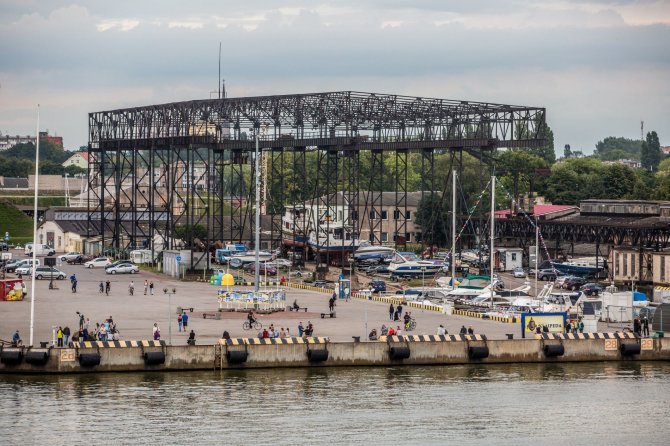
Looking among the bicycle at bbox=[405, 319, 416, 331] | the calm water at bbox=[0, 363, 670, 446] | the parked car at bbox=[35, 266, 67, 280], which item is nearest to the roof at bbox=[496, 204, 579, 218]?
the parked car at bbox=[35, 266, 67, 280]

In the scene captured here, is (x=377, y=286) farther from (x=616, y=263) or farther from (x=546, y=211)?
(x=546, y=211)

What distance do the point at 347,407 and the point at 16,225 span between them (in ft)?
461

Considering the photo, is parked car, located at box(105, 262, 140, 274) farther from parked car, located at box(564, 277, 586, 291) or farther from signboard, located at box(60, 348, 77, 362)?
signboard, located at box(60, 348, 77, 362)

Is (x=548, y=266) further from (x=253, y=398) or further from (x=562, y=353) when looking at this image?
(x=253, y=398)

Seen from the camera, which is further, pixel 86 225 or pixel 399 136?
pixel 86 225

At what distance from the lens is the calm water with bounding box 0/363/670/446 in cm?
5434

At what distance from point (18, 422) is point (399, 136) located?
8987cm

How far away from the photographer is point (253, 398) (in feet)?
200

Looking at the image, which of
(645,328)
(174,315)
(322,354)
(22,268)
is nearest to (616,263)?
(645,328)

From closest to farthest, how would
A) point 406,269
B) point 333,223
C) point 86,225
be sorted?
point 406,269, point 333,223, point 86,225

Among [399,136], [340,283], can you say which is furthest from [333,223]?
[340,283]

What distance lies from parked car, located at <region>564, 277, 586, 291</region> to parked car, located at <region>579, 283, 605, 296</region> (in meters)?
2.38

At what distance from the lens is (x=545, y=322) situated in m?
75.6

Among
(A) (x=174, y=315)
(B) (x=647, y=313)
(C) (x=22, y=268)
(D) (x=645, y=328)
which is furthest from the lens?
(C) (x=22, y=268)
